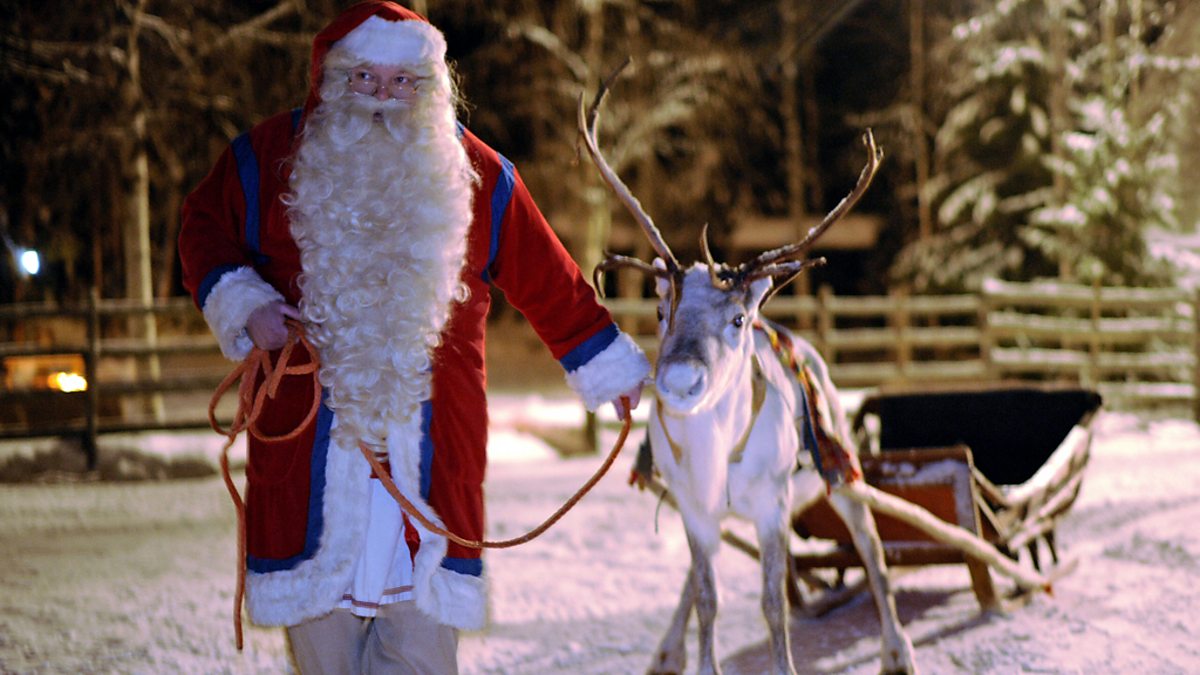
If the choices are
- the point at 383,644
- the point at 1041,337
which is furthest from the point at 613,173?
the point at 1041,337

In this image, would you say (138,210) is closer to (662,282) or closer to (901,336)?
(901,336)

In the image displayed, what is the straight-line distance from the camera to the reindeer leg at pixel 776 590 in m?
3.78

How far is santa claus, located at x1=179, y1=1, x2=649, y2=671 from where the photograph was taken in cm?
261

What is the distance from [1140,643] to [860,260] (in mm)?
25262

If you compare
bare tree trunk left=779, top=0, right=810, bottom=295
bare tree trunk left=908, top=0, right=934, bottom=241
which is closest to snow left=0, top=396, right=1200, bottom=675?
bare tree trunk left=908, top=0, right=934, bottom=241

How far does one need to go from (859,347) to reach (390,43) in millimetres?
11614

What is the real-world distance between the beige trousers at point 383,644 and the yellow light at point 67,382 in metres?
8.01

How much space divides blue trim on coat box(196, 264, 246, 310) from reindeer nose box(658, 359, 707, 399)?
119cm

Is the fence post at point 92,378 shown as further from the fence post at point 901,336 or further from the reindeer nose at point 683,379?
the fence post at point 901,336

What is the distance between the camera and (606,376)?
119 inches

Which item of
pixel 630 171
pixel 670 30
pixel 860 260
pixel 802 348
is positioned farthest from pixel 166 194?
pixel 860 260

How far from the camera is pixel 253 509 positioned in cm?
264

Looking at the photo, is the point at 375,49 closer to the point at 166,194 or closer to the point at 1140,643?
the point at 1140,643

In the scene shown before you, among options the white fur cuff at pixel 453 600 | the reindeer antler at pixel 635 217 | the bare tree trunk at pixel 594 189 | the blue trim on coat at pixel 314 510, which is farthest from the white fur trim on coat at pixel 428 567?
the bare tree trunk at pixel 594 189
